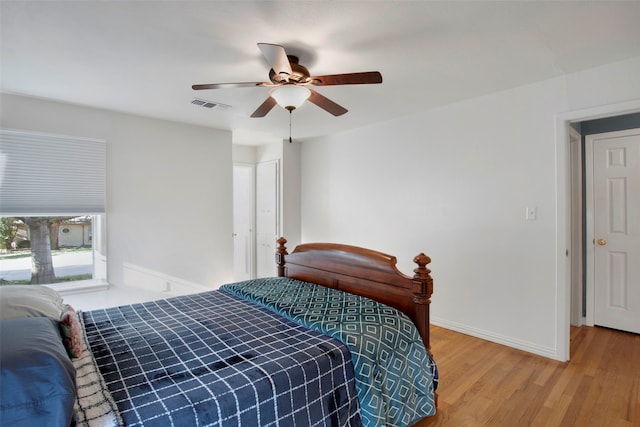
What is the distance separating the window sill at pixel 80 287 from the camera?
122 inches

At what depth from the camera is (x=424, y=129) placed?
355 centimetres

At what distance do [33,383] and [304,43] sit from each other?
2.07 m

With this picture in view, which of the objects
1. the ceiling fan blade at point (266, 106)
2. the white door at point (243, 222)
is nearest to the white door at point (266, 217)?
the white door at point (243, 222)

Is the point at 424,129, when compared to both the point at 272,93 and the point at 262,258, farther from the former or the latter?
the point at 262,258

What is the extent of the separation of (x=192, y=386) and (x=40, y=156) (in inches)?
116

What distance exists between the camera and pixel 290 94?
2.07 meters

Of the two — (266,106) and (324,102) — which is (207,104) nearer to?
(266,106)

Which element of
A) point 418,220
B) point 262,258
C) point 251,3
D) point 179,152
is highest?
point 251,3

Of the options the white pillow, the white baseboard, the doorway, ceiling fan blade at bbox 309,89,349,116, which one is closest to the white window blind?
the white pillow

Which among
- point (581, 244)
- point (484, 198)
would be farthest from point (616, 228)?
point (484, 198)

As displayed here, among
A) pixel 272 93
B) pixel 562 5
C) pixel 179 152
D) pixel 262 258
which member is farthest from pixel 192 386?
pixel 262 258

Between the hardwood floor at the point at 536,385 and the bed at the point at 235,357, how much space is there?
43cm

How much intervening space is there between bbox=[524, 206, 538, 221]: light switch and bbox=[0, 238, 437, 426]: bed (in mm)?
1520

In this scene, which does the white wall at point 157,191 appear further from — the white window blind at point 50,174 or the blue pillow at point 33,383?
the blue pillow at point 33,383
